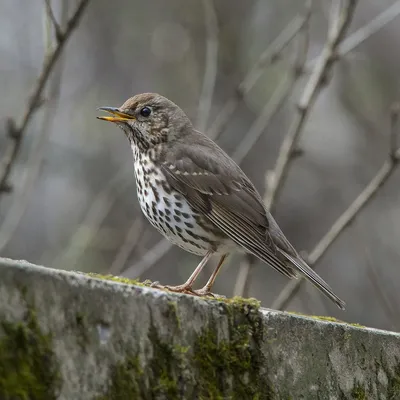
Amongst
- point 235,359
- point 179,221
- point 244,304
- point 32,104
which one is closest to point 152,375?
point 235,359

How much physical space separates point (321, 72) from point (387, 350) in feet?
7.64

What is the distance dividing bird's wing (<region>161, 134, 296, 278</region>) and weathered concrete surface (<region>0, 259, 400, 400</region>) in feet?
4.24

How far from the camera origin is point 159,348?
7.48 feet

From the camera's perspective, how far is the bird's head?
5.01 meters

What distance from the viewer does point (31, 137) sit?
9.13 meters

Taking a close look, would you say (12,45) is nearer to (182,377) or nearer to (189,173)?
(189,173)

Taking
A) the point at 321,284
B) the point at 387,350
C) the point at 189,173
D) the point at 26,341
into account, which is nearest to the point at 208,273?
the point at 189,173

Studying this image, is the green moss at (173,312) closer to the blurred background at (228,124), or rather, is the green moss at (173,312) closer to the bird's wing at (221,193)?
the bird's wing at (221,193)

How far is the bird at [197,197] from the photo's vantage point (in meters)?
4.40

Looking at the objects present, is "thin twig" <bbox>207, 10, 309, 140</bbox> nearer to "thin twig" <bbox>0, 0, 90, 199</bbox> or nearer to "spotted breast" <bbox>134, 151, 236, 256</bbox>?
"spotted breast" <bbox>134, 151, 236, 256</bbox>

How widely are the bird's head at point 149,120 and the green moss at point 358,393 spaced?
235 centimetres

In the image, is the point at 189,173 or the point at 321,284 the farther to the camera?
the point at 189,173

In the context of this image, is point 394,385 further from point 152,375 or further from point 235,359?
point 152,375

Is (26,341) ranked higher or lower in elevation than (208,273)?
higher
